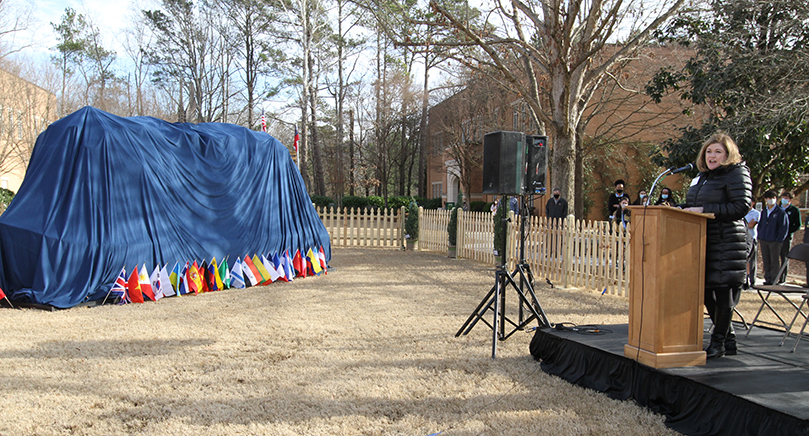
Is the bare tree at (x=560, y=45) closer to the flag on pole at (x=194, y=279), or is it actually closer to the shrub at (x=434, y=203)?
the flag on pole at (x=194, y=279)

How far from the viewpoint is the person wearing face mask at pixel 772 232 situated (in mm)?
8656

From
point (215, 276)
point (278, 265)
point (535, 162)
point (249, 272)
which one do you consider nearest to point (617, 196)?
point (535, 162)

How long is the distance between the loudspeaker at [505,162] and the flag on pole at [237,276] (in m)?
5.07

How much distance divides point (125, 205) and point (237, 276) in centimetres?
209

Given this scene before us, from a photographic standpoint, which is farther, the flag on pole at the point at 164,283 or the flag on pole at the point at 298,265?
the flag on pole at the point at 298,265

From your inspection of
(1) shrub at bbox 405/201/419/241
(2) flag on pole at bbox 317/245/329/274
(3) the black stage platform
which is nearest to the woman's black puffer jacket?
(3) the black stage platform

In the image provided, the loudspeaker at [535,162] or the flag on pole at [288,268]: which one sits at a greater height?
the loudspeaker at [535,162]

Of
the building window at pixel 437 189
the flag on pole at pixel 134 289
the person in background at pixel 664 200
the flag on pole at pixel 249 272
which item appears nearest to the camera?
the person in background at pixel 664 200

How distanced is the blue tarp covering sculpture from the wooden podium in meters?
6.55

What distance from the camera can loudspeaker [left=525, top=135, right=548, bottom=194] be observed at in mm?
5938

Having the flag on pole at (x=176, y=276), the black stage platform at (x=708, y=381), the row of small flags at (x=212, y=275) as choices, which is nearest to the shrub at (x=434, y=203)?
the row of small flags at (x=212, y=275)

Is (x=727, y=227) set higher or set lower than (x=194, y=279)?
higher

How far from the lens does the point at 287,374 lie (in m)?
4.18

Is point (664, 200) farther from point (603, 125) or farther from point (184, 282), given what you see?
point (603, 125)
